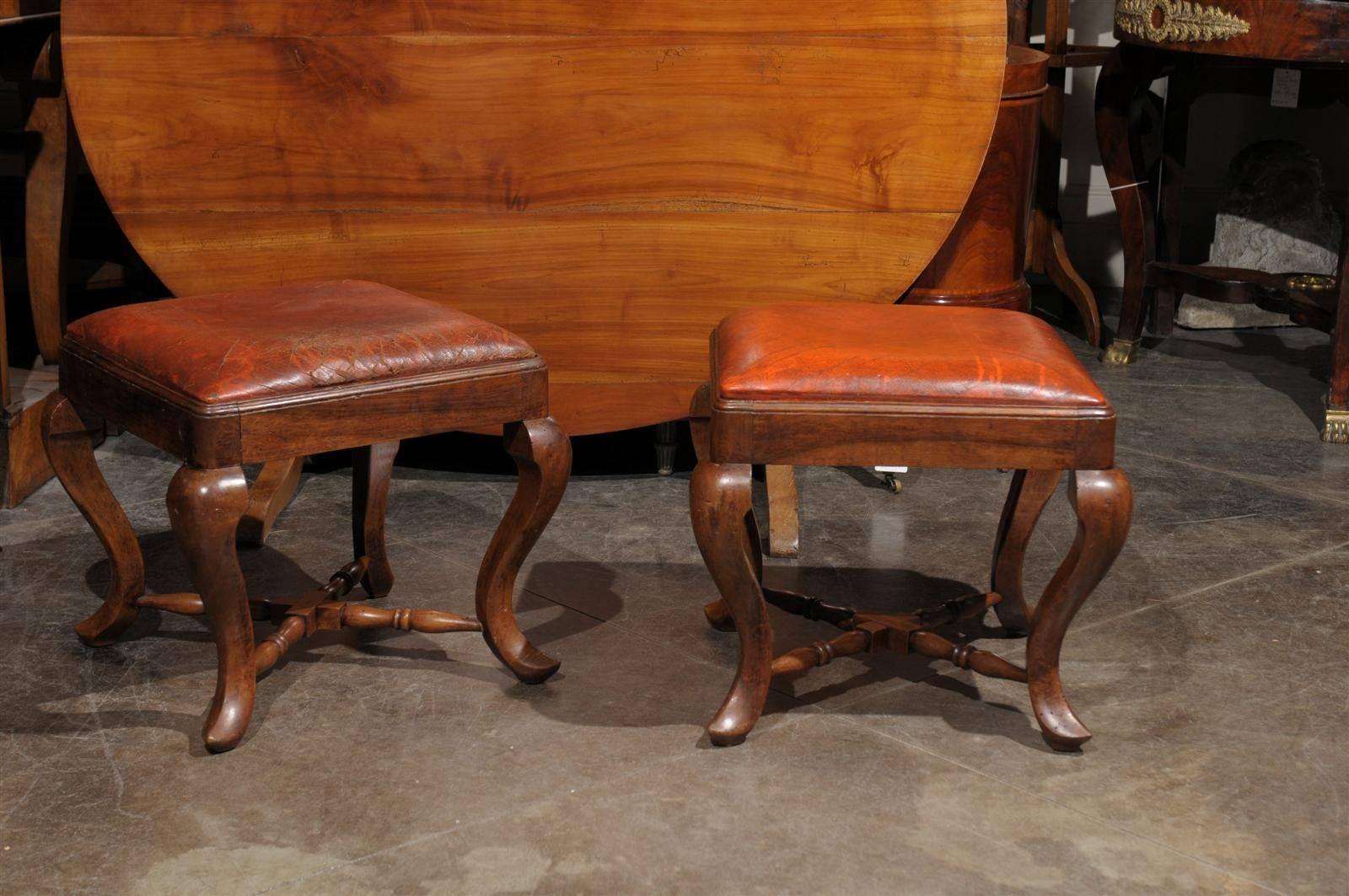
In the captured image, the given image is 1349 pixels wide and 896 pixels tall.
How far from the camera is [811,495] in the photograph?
2.99 metres

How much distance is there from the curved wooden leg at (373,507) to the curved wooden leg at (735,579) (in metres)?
0.66

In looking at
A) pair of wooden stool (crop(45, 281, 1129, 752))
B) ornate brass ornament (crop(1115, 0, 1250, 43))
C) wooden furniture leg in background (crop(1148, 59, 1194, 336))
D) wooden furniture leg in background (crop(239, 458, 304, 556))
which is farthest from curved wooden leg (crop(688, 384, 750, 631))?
wooden furniture leg in background (crop(1148, 59, 1194, 336))

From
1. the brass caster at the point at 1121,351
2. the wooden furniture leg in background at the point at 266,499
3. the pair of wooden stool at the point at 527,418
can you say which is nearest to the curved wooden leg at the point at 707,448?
the pair of wooden stool at the point at 527,418

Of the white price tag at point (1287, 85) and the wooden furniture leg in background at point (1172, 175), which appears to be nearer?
the white price tag at point (1287, 85)

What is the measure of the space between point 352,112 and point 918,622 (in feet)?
4.31

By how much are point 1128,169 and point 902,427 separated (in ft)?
6.94

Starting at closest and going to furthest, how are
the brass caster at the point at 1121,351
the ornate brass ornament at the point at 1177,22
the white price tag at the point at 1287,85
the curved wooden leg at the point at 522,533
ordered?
1. the curved wooden leg at the point at 522,533
2. the ornate brass ornament at the point at 1177,22
3. the white price tag at the point at 1287,85
4. the brass caster at the point at 1121,351

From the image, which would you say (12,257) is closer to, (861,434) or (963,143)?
(963,143)

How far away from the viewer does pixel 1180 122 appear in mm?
3943

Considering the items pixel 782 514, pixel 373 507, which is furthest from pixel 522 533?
pixel 782 514

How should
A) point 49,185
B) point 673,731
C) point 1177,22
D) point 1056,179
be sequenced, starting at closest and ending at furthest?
1. point 673,731
2. point 49,185
3. point 1177,22
4. point 1056,179

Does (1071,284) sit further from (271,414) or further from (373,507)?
(271,414)

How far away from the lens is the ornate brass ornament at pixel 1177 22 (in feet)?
10.2

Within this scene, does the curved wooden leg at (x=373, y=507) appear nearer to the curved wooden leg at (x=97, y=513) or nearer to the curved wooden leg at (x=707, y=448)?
the curved wooden leg at (x=97, y=513)
